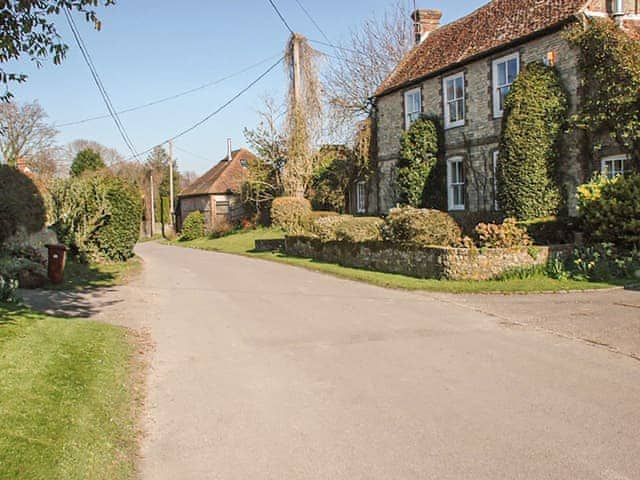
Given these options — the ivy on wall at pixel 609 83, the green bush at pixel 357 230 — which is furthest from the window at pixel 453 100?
the green bush at pixel 357 230

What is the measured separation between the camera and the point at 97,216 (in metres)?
21.1

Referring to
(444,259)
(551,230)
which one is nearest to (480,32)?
(551,230)

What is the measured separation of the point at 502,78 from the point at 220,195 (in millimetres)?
32728

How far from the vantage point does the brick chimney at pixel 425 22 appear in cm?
3025

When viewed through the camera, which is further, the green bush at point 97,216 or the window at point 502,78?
the green bush at point 97,216

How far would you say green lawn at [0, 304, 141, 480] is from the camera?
434 centimetres

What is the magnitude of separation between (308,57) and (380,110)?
484 centimetres

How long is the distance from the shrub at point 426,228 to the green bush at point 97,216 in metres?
11.0

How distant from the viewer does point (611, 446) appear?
4684 mm

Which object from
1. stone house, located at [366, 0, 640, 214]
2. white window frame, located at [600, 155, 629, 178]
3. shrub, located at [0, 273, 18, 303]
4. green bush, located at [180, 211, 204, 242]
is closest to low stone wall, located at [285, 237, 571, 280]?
white window frame, located at [600, 155, 629, 178]

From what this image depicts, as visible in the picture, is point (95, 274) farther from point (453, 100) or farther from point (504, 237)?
point (453, 100)

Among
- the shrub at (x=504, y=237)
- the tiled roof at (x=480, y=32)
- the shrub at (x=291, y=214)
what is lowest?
the shrub at (x=504, y=237)

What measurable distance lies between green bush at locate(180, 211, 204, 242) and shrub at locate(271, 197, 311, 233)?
2097 cm

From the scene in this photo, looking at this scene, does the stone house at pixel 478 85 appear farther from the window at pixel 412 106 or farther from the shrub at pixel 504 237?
the shrub at pixel 504 237
